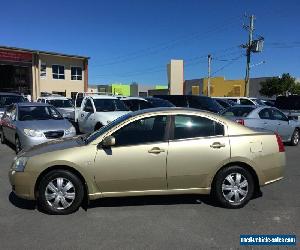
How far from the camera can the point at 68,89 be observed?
4519cm

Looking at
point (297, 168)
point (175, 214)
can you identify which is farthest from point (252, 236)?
point (297, 168)

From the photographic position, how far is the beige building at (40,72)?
40812 millimetres

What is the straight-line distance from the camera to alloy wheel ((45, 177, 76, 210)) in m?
5.77

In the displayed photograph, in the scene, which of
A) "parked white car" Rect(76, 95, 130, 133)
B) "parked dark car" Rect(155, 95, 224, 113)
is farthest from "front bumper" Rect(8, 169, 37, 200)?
"parked dark car" Rect(155, 95, 224, 113)

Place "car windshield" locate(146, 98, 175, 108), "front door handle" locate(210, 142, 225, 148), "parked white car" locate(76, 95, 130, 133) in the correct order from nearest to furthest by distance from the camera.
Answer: "front door handle" locate(210, 142, 225, 148) → "parked white car" locate(76, 95, 130, 133) → "car windshield" locate(146, 98, 175, 108)

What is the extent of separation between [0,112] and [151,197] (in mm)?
11724

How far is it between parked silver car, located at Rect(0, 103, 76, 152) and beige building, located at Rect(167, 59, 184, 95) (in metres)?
40.1

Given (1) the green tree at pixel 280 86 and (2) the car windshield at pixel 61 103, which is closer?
(2) the car windshield at pixel 61 103

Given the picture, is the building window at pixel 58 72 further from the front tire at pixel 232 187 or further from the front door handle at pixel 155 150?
the front tire at pixel 232 187

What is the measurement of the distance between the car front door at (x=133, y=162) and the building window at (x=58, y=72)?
39.9 meters

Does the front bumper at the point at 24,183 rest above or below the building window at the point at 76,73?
below

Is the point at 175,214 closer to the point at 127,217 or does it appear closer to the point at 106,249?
the point at 127,217

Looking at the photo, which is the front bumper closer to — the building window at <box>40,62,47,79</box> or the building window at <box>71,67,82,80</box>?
the building window at <box>40,62,47,79</box>

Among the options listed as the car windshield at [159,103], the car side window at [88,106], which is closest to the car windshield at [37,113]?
the car side window at [88,106]
